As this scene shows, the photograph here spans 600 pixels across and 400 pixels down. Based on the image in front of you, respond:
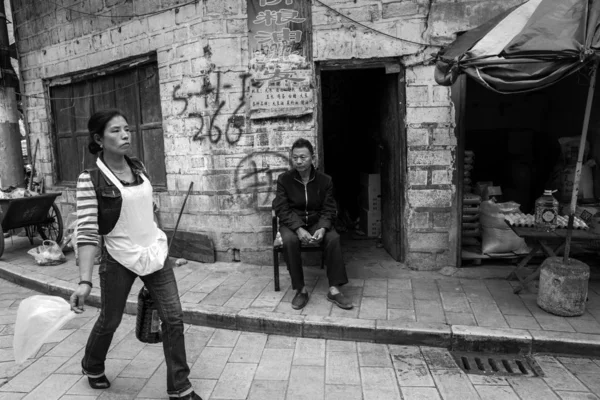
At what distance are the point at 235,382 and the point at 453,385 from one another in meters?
1.61

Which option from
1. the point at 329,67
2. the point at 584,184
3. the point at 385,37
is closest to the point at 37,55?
→ the point at 329,67

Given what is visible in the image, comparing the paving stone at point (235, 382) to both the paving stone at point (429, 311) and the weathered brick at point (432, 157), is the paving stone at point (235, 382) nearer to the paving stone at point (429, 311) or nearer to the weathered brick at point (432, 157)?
the paving stone at point (429, 311)

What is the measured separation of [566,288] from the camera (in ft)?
12.8

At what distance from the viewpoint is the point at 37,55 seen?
7652 mm

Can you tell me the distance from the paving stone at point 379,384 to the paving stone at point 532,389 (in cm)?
86

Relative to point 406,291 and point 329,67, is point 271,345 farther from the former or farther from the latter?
point 329,67

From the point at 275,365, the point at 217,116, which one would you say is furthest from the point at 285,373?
the point at 217,116

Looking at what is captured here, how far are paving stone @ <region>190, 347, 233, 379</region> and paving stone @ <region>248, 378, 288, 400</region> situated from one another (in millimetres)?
345

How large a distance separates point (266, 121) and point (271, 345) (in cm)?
278

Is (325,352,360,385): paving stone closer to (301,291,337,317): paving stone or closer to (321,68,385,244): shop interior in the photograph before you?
(301,291,337,317): paving stone

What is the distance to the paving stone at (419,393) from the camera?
2980mm

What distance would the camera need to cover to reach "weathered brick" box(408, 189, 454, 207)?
5.16 metres

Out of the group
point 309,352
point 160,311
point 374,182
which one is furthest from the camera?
point 374,182

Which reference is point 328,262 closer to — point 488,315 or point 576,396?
point 488,315
